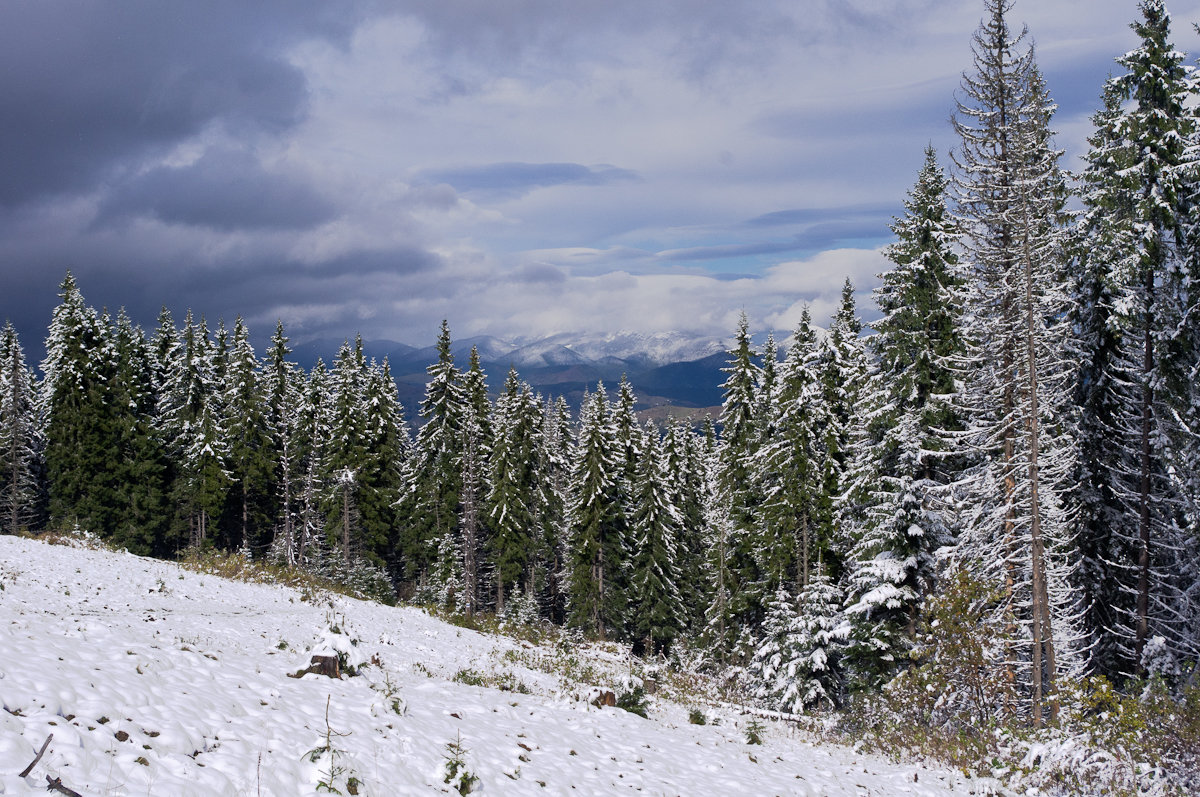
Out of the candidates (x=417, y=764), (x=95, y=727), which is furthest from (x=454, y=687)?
(x=95, y=727)

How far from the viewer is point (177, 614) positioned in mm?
16672

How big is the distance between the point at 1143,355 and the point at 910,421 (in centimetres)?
695

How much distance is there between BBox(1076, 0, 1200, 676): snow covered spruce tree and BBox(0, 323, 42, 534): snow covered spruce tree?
53862mm

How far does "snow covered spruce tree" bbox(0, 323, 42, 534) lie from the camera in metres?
43.1

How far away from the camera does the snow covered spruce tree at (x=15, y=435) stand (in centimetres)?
4309

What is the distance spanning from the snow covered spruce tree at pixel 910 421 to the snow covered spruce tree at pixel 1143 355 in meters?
4.30

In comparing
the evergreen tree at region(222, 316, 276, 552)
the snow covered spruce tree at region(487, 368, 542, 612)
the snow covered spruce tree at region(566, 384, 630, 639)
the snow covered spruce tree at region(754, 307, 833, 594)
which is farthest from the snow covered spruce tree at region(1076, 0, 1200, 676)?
the evergreen tree at region(222, 316, 276, 552)

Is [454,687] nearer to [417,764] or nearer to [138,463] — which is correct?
[417,764]

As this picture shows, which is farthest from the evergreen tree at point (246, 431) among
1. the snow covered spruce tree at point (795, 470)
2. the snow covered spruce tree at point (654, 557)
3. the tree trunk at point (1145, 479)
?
the tree trunk at point (1145, 479)

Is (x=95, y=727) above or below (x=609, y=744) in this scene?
above

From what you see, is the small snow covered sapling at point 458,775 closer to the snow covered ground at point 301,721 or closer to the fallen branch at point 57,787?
the snow covered ground at point 301,721

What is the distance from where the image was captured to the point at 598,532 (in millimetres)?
40969

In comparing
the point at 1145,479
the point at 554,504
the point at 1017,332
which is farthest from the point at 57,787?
the point at 554,504

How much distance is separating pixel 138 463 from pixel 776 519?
41.9 m
